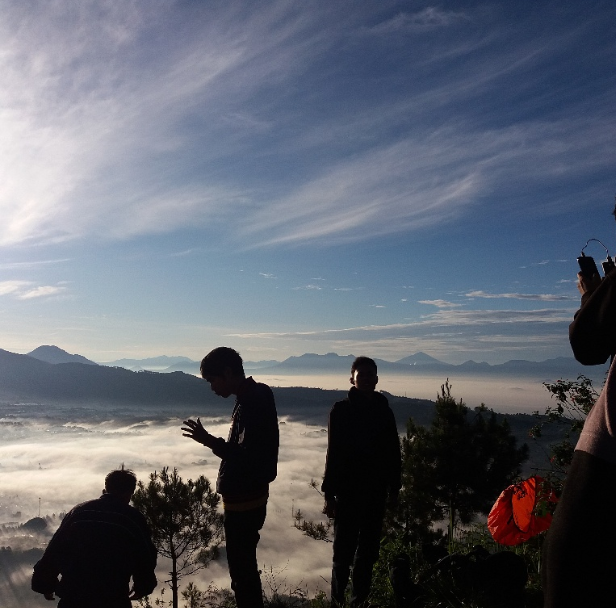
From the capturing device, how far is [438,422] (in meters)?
23.2

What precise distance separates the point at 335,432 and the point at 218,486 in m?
1.18

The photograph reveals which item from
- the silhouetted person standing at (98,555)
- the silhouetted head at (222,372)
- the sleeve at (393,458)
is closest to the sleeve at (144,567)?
the silhouetted person standing at (98,555)

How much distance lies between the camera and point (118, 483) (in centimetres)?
378

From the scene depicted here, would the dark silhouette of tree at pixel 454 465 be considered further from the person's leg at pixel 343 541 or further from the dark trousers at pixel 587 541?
the dark trousers at pixel 587 541

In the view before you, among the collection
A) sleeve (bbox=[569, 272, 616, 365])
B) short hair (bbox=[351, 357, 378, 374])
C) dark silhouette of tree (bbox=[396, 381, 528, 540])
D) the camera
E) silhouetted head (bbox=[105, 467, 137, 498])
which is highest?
the camera

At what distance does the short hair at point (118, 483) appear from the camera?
12.3 ft

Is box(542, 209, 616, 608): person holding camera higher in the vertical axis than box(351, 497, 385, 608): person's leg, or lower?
higher

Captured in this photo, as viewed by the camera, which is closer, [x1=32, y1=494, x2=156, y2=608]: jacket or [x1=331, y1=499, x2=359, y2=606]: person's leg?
[x1=32, y1=494, x2=156, y2=608]: jacket

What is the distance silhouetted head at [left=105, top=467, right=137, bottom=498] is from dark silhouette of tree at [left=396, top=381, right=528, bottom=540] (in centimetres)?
2030

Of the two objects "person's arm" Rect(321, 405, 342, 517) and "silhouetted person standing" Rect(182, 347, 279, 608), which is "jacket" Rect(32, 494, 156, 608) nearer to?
"silhouetted person standing" Rect(182, 347, 279, 608)

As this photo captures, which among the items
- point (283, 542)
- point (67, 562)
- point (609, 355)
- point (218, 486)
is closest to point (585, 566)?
point (609, 355)

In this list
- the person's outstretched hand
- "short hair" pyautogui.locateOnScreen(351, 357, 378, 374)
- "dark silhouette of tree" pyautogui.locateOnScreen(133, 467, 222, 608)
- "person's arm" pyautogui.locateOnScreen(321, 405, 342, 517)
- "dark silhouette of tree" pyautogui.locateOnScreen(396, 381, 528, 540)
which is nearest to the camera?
the person's outstretched hand

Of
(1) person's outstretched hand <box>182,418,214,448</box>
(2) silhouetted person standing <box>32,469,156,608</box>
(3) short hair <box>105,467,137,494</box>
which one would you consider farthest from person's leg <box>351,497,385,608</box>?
(3) short hair <box>105,467,137,494</box>

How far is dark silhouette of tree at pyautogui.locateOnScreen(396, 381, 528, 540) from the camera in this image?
2275 cm
